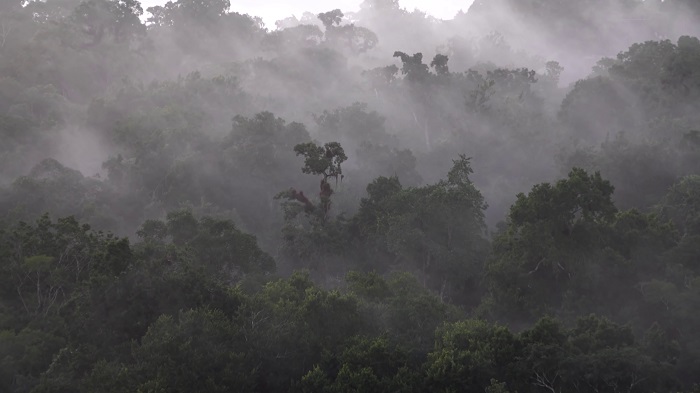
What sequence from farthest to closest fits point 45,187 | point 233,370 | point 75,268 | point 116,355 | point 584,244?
point 45,187, point 584,244, point 75,268, point 116,355, point 233,370

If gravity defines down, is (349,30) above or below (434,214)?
above

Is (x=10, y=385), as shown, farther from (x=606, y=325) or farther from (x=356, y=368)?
(x=606, y=325)

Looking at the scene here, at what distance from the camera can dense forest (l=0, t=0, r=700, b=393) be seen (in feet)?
62.9

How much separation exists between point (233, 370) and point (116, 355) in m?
4.15

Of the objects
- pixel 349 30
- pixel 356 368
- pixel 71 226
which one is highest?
pixel 349 30

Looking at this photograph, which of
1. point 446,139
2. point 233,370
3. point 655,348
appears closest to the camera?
point 233,370

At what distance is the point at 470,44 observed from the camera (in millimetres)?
77562

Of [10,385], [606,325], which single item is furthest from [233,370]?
[606,325]

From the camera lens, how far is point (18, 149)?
4106 cm

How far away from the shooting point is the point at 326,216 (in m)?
33.1

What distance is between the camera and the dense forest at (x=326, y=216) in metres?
19.2

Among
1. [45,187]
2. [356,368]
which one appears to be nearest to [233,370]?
[356,368]

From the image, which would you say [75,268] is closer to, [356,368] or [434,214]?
[356,368]

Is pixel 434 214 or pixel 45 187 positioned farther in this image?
pixel 45 187
